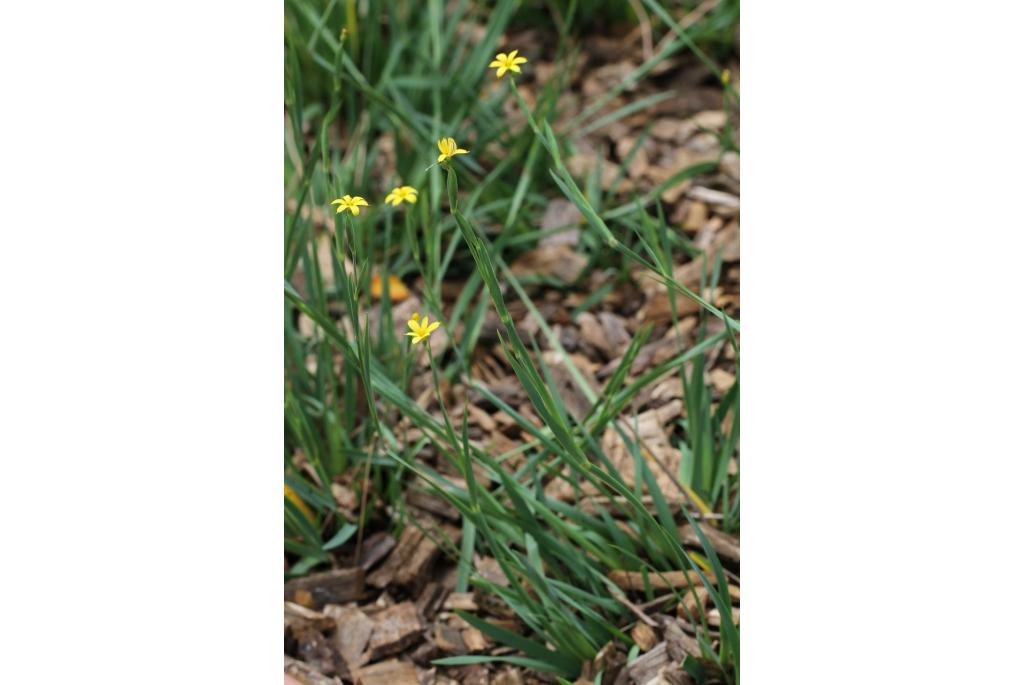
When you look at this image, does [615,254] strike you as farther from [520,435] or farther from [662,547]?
[662,547]

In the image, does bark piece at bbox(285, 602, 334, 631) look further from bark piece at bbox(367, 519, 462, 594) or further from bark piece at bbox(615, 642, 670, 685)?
bark piece at bbox(615, 642, 670, 685)

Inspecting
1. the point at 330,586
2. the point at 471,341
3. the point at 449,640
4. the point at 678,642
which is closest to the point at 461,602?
the point at 449,640

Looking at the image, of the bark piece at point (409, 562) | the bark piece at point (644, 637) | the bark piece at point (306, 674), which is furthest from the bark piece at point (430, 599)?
the bark piece at point (644, 637)

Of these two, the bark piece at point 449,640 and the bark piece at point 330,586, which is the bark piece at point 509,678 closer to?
the bark piece at point 449,640

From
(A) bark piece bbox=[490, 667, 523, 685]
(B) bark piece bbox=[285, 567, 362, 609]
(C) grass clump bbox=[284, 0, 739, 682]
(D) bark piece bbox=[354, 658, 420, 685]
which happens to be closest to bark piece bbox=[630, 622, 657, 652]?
(C) grass clump bbox=[284, 0, 739, 682]

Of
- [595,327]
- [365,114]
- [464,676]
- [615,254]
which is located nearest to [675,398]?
[595,327]

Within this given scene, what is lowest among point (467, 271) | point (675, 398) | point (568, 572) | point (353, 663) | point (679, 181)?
point (353, 663)

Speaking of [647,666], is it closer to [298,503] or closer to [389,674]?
[389,674]
